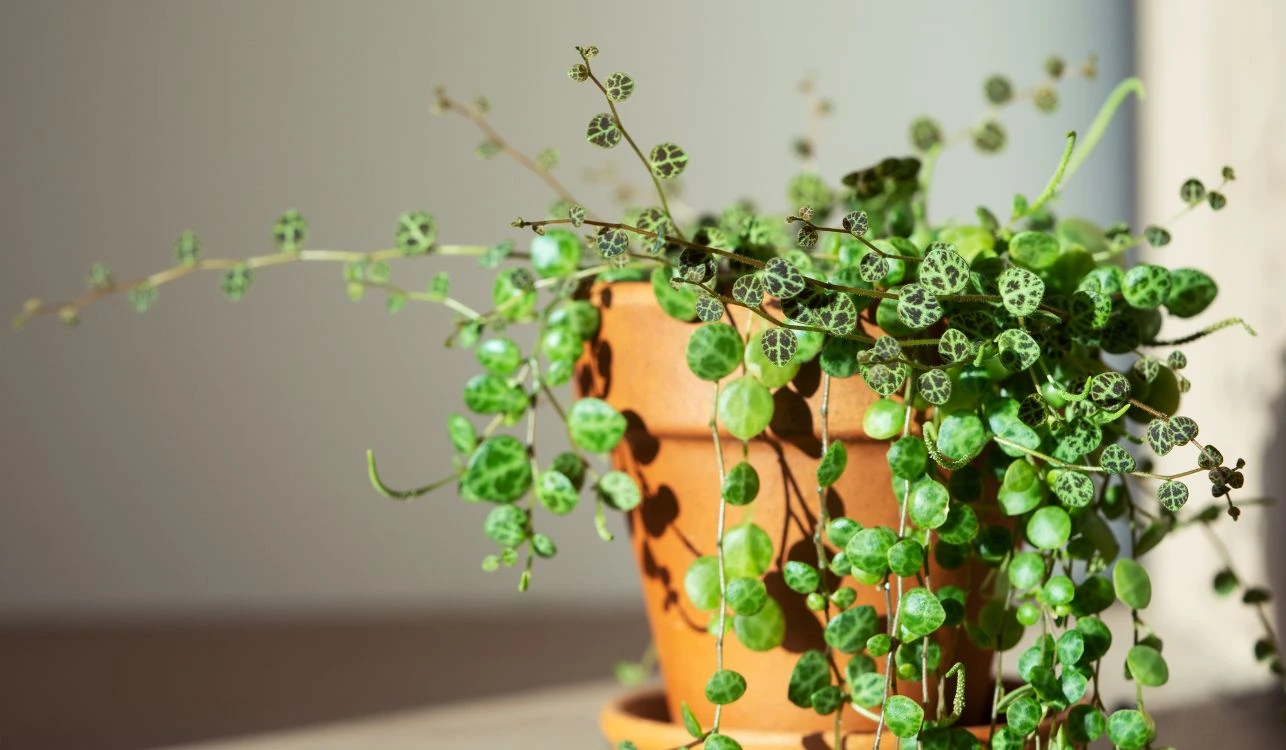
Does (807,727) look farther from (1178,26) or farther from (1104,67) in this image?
(1104,67)

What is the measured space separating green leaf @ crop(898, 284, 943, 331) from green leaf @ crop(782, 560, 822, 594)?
0.47ft

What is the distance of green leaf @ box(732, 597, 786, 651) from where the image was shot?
570 mm

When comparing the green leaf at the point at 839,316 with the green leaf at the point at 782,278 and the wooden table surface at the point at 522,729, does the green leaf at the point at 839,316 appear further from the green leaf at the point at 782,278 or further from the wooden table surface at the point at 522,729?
the wooden table surface at the point at 522,729

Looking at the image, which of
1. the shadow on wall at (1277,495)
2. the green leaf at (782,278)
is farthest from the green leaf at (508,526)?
the shadow on wall at (1277,495)

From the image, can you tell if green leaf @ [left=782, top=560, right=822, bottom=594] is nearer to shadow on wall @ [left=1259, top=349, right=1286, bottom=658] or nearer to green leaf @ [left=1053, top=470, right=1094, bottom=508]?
green leaf @ [left=1053, top=470, right=1094, bottom=508]

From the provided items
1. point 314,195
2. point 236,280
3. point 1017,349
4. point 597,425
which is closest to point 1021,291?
point 1017,349

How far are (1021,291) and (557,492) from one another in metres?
0.26

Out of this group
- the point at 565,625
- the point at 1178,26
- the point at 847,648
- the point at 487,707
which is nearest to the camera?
the point at 847,648

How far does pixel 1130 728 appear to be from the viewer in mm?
520

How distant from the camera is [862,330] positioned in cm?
55

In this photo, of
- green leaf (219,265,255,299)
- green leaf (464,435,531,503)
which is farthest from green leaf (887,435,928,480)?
green leaf (219,265,255,299)

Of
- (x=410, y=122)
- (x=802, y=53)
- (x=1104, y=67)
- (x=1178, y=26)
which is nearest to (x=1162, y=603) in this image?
(x=1178, y=26)

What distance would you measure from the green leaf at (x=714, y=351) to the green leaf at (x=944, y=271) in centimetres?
11

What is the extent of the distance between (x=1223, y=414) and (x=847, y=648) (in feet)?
2.11
